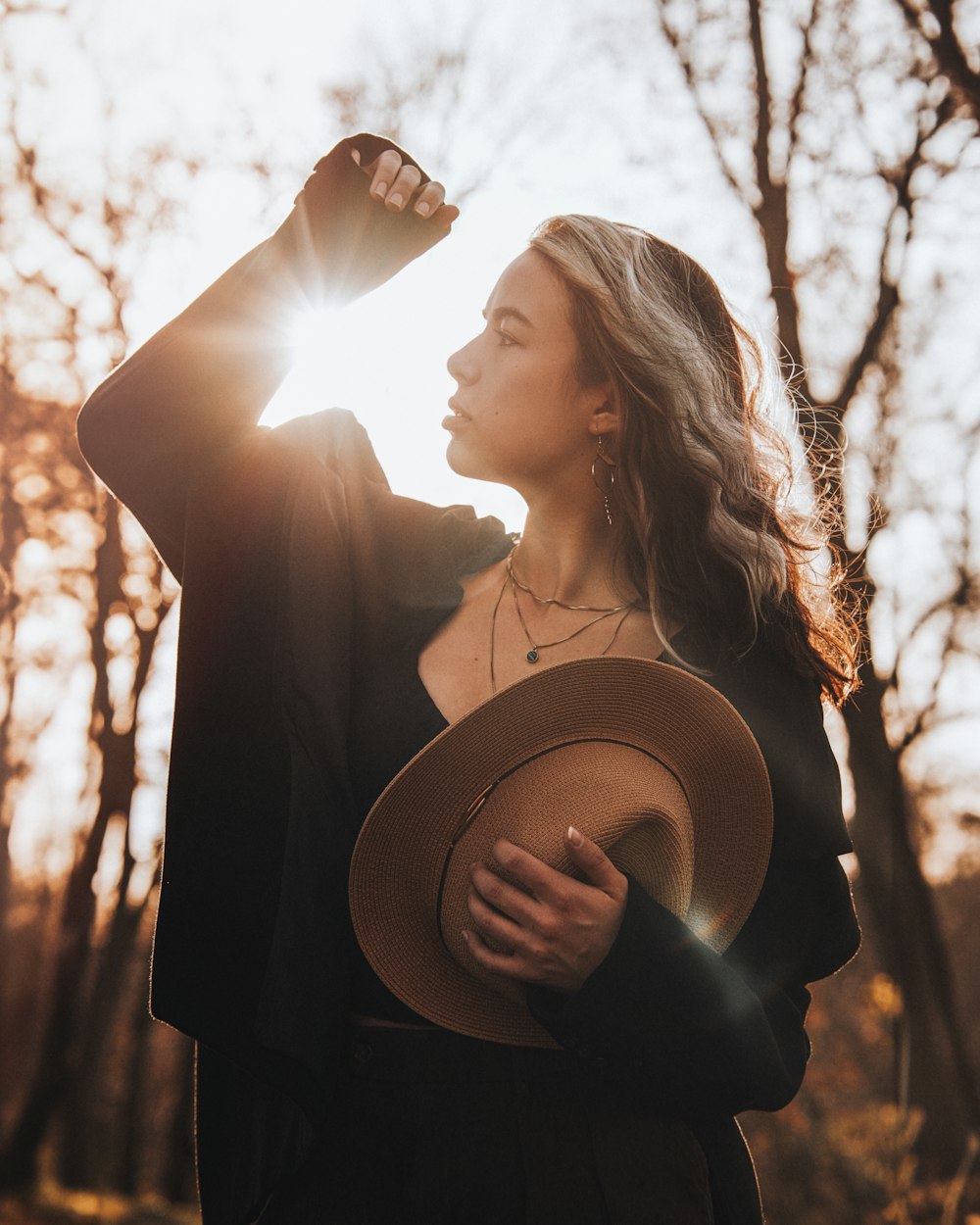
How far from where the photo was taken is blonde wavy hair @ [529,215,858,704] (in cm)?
215

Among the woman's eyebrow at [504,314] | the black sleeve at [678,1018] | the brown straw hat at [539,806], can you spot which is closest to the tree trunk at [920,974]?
the woman's eyebrow at [504,314]

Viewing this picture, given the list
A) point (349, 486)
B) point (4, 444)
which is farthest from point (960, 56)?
point (4, 444)

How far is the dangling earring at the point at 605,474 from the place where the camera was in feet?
7.71

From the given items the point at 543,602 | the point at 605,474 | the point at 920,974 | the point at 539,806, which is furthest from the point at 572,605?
the point at 920,974

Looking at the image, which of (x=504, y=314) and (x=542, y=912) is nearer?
(x=542, y=912)

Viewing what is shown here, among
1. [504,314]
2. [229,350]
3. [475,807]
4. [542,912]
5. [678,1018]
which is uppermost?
[504,314]

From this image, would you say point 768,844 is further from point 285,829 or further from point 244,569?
point 244,569

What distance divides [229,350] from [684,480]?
974mm

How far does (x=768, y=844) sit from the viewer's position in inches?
67.4

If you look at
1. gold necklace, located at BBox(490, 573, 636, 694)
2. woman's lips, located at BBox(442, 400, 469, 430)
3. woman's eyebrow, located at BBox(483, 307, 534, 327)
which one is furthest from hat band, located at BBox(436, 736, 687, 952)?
woman's eyebrow, located at BBox(483, 307, 534, 327)

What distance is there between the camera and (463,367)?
86.5 inches

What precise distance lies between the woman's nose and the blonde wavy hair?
0.25 metres

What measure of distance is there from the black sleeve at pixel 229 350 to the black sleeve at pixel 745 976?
1062mm

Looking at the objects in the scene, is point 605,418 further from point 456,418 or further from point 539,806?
point 539,806
